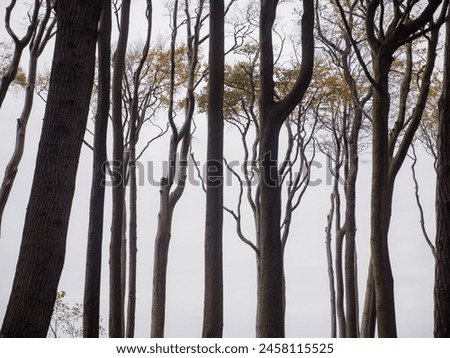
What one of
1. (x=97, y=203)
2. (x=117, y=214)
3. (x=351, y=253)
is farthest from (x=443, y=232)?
(x=351, y=253)

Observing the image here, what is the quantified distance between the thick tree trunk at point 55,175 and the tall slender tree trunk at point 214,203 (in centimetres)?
340

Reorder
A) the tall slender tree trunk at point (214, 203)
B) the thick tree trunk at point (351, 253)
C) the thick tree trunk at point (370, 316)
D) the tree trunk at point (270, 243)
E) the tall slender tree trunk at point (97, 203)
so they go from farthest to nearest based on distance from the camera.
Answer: the thick tree trunk at point (351, 253)
the thick tree trunk at point (370, 316)
the tall slender tree trunk at point (214, 203)
the tall slender tree trunk at point (97, 203)
the tree trunk at point (270, 243)

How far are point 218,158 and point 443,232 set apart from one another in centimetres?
331

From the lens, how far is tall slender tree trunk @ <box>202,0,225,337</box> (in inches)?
281

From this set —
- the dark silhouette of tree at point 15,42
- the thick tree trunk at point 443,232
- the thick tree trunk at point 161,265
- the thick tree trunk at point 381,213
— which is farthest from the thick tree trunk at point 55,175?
the dark silhouette of tree at point 15,42

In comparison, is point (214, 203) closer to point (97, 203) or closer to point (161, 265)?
point (97, 203)

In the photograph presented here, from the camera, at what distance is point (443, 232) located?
4879mm

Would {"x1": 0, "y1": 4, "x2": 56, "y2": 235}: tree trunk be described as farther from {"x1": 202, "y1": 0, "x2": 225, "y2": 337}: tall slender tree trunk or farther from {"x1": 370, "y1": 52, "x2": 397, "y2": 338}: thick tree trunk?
{"x1": 370, "y1": 52, "x2": 397, "y2": 338}: thick tree trunk

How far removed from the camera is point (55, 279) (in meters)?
3.77

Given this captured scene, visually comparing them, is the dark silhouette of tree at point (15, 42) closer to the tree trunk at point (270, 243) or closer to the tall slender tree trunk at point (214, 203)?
the tall slender tree trunk at point (214, 203)

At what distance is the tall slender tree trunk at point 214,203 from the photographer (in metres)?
7.13

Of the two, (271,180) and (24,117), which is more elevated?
(24,117)

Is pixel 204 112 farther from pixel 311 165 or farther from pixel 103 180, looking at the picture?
pixel 103 180
